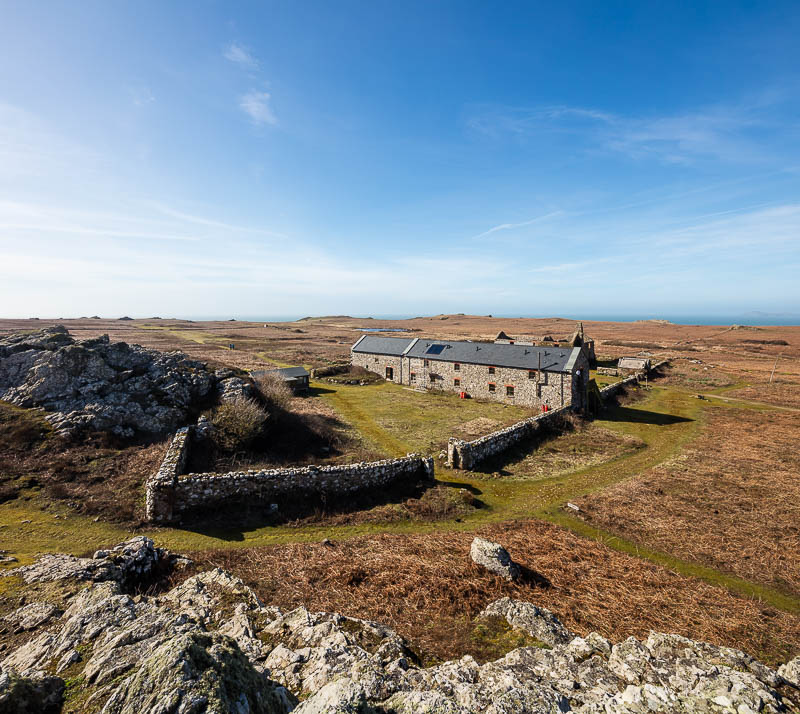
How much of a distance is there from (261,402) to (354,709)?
22142mm

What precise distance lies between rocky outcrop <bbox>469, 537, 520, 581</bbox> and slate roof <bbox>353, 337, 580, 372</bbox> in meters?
24.2

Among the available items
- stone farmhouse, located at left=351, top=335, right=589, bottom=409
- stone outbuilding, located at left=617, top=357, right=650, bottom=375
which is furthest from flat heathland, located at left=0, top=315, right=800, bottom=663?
stone outbuilding, located at left=617, top=357, right=650, bottom=375

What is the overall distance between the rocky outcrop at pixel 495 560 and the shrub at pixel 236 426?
13782 millimetres

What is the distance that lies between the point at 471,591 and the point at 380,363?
3995 centimetres

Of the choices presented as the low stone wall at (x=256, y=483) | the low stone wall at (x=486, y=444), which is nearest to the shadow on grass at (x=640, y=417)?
the low stone wall at (x=486, y=444)

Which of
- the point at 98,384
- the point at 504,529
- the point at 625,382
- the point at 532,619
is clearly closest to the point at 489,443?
the point at 504,529

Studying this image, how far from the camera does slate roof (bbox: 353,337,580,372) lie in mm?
34125

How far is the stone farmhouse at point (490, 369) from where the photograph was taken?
3338cm

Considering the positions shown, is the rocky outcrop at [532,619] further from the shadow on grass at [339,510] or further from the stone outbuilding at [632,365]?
the stone outbuilding at [632,365]

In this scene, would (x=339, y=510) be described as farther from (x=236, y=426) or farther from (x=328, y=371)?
(x=328, y=371)

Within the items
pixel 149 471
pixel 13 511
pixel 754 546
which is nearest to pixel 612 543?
pixel 754 546

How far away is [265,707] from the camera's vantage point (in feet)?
15.7

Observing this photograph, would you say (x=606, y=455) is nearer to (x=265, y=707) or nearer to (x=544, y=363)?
(x=544, y=363)

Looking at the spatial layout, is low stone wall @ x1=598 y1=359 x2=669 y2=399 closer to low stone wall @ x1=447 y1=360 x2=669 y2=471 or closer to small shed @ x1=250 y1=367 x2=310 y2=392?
low stone wall @ x1=447 y1=360 x2=669 y2=471
